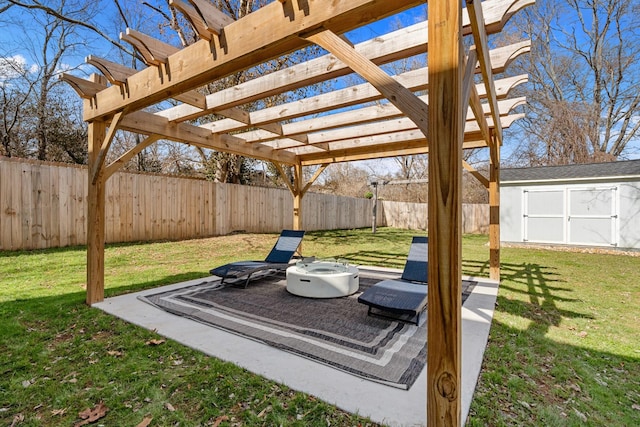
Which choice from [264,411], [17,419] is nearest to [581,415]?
[264,411]

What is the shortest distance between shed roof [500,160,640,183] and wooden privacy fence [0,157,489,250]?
331 inches

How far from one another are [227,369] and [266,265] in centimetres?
295

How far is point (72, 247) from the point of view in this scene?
748 cm

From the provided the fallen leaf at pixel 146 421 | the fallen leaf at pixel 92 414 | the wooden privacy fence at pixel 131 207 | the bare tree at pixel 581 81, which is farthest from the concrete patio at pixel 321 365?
the bare tree at pixel 581 81

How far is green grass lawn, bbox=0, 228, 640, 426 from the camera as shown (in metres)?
2.11

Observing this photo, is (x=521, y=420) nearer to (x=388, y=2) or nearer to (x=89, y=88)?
(x=388, y=2)

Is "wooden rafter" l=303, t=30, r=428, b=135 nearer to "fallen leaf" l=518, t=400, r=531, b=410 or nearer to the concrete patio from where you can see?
the concrete patio

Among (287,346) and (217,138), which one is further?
(217,138)

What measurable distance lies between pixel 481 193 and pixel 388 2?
66.6 ft

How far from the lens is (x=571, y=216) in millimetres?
10844

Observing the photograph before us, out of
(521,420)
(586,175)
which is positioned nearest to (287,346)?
(521,420)

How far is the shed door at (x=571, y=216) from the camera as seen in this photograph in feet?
33.9

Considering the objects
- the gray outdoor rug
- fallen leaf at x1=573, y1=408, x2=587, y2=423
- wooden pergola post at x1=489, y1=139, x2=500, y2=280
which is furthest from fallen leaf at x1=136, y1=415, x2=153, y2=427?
wooden pergola post at x1=489, y1=139, x2=500, y2=280

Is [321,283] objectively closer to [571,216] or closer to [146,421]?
[146,421]
